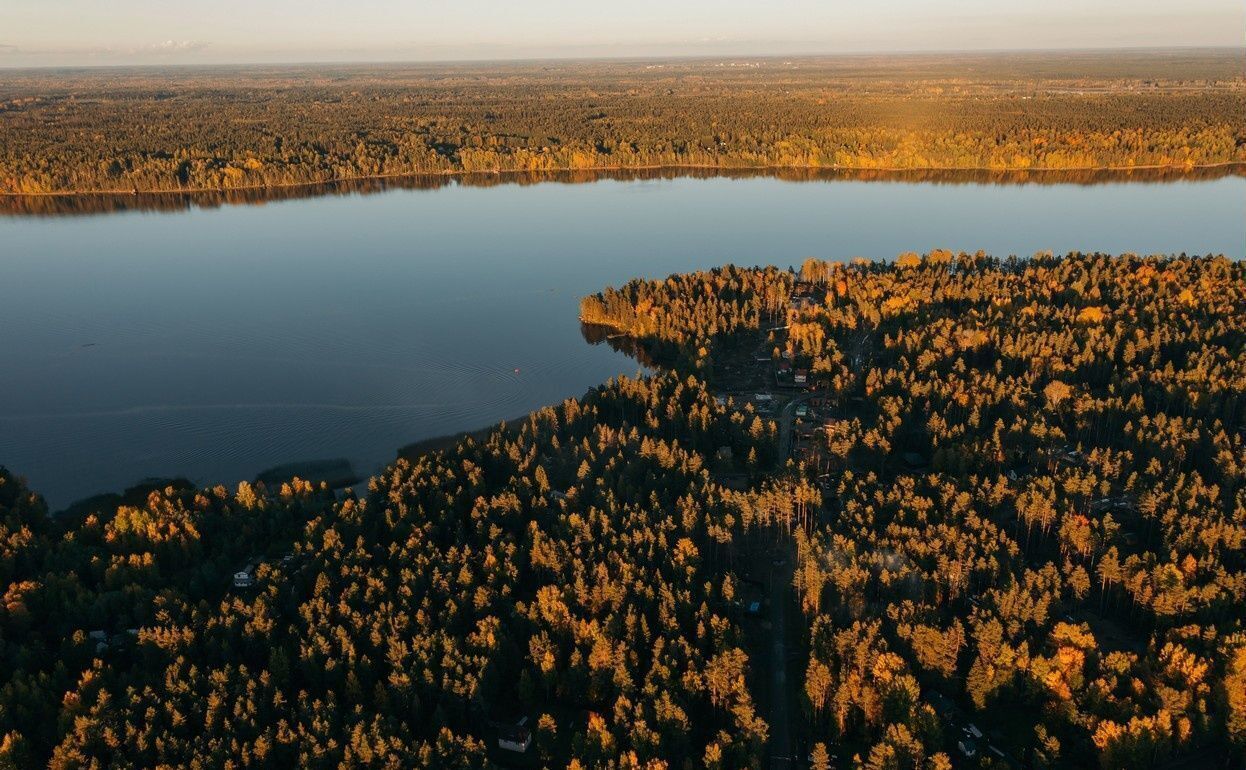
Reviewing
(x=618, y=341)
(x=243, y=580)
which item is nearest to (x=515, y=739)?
(x=243, y=580)

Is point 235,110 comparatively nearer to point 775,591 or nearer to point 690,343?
point 690,343

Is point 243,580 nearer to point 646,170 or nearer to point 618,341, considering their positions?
point 618,341

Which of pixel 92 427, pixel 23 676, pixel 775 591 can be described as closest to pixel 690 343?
pixel 775 591

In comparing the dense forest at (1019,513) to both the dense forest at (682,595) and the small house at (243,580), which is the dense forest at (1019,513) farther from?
the small house at (243,580)

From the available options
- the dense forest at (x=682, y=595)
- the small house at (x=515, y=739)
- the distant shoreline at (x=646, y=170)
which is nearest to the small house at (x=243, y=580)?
the dense forest at (x=682, y=595)

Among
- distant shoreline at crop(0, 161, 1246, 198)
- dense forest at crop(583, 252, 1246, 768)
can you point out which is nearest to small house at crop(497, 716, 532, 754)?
dense forest at crop(583, 252, 1246, 768)

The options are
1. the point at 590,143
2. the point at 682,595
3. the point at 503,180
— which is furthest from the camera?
the point at 590,143

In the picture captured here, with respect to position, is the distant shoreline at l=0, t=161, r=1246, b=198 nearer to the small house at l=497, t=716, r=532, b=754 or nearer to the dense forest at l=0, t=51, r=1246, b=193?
the dense forest at l=0, t=51, r=1246, b=193
